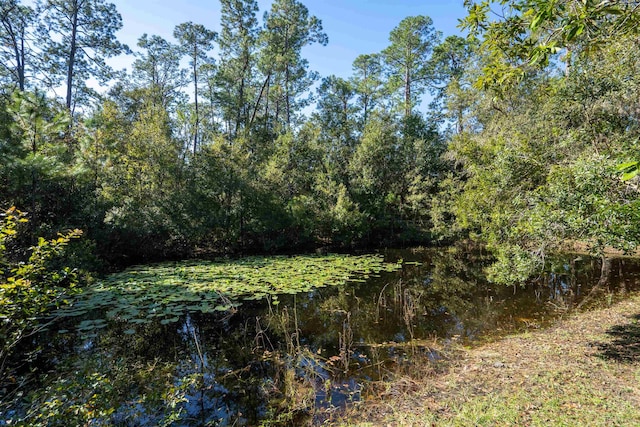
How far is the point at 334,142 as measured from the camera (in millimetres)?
20078

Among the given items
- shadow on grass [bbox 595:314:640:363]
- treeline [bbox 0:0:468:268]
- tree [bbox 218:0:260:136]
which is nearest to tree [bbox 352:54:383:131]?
treeline [bbox 0:0:468:268]

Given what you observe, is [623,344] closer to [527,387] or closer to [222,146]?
[527,387]

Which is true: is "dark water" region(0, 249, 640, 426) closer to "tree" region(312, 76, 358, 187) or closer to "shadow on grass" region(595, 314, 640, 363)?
"shadow on grass" region(595, 314, 640, 363)

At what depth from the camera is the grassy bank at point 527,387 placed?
327cm

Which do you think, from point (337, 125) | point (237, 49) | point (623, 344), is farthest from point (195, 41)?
point (623, 344)

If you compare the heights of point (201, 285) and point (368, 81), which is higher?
point (368, 81)

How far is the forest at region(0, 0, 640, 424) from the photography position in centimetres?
360

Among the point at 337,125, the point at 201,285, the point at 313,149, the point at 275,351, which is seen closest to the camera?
the point at 275,351

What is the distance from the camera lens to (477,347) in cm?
560

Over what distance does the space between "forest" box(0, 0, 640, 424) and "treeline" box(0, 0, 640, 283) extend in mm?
61

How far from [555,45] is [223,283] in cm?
921

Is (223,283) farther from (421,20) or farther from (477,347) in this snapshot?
(421,20)

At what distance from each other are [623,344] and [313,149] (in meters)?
16.3

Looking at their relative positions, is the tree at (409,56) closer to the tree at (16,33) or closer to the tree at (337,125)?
the tree at (337,125)
